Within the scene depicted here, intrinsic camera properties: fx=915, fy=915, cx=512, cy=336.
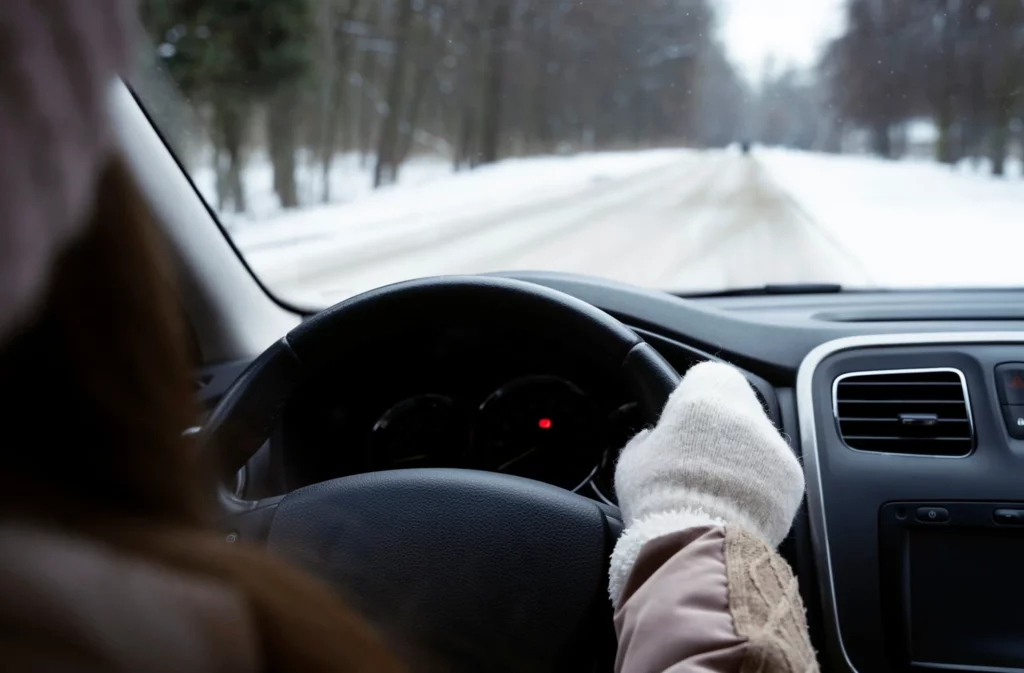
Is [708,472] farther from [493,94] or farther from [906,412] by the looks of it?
[493,94]

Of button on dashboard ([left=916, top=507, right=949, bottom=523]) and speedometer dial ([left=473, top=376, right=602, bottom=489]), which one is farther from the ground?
speedometer dial ([left=473, top=376, right=602, bottom=489])

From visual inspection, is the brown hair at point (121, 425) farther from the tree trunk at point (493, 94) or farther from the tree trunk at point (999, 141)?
the tree trunk at point (999, 141)

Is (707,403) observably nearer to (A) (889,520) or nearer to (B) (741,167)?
(A) (889,520)

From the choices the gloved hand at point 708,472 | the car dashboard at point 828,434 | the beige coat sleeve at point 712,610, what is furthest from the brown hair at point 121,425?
the car dashboard at point 828,434

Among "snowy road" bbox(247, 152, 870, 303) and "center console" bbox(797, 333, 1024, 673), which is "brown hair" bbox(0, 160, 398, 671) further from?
"snowy road" bbox(247, 152, 870, 303)

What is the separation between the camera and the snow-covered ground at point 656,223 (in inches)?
132

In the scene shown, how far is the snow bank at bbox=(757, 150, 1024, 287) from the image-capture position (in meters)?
3.25

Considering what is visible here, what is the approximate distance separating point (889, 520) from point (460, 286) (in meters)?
1.44

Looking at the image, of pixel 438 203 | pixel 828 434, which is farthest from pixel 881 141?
pixel 438 203

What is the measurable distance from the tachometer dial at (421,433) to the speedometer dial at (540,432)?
0.23 ft

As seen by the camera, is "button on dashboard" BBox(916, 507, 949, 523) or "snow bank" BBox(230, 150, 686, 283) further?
"snow bank" BBox(230, 150, 686, 283)

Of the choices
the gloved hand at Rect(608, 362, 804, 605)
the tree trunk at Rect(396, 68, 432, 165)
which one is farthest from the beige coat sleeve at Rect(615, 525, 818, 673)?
the tree trunk at Rect(396, 68, 432, 165)

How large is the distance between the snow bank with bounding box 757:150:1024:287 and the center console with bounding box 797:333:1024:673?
744mm

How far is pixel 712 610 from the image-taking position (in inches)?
54.4
